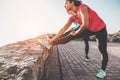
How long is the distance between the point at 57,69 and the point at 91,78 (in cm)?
125

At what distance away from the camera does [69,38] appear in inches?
171

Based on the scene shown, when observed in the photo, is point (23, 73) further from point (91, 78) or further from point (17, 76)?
point (91, 78)

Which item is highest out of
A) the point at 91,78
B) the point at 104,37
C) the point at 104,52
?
the point at 104,37

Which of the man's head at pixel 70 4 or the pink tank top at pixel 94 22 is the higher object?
the man's head at pixel 70 4

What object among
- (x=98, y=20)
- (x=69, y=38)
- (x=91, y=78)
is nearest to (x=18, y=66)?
(x=69, y=38)

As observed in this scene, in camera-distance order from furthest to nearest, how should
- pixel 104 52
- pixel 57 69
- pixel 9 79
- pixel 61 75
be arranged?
pixel 57 69
pixel 61 75
pixel 104 52
pixel 9 79

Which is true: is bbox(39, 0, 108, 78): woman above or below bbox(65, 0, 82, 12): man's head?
below

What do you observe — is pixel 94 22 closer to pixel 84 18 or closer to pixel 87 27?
pixel 87 27

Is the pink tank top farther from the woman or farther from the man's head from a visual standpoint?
the man's head

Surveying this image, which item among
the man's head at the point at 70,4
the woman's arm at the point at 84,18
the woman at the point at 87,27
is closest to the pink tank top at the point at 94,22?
the woman at the point at 87,27

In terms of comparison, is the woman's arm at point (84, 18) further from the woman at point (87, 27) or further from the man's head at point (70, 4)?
the man's head at point (70, 4)

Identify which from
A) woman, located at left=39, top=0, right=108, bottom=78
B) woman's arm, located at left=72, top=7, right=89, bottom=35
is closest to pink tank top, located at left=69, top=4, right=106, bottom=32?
woman, located at left=39, top=0, right=108, bottom=78

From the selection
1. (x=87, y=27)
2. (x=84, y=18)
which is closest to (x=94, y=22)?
(x=87, y=27)

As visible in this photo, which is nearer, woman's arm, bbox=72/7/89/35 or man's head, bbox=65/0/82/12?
woman's arm, bbox=72/7/89/35
